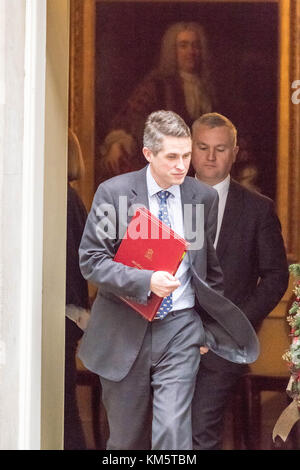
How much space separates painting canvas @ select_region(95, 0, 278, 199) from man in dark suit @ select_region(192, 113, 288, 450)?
0.37ft

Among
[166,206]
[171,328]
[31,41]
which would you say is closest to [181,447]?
[171,328]

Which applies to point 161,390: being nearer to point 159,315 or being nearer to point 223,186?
point 159,315

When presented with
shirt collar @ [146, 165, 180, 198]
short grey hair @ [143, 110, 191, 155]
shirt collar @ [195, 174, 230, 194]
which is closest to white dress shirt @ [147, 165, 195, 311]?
shirt collar @ [146, 165, 180, 198]

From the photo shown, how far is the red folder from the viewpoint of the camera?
6.62 m

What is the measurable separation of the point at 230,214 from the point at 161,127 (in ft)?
2.86

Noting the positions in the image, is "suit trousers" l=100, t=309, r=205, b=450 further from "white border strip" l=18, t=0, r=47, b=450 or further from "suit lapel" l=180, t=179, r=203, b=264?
"suit lapel" l=180, t=179, r=203, b=264

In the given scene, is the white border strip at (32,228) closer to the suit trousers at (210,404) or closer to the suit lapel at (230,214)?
the suit trousers at (210,404)

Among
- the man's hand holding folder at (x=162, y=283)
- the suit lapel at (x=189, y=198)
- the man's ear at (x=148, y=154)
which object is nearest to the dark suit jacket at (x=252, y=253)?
the suit lapel at (x=189, y=198)

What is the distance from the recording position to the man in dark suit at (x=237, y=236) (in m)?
6.95

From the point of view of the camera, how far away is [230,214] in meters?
7.01

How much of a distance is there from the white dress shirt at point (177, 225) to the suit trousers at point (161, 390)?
0.09 m

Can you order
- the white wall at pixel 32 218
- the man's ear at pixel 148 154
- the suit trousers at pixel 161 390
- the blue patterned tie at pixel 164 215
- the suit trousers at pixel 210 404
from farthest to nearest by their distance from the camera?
the man's ear at pixel 148 154 < the suit trousers at pixel 210 404 < the blue patterned tie at pixel 164 215 < the suit trousers at pixel 161 390 < the white wall at pixel 32 218
